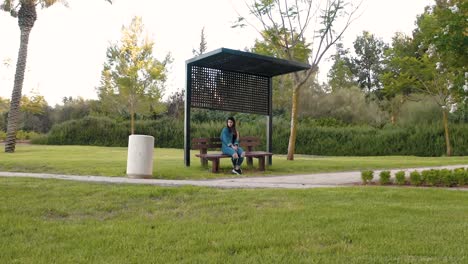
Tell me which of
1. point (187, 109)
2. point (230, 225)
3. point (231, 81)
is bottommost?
point (230, 225)

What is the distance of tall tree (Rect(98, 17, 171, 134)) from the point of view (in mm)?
32969

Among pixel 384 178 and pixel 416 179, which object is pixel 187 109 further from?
pixel 416 179

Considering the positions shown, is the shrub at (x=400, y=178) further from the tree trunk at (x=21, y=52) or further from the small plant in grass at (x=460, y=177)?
the tree trunk at (x=21, y=52)

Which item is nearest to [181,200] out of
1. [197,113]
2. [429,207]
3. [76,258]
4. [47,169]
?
→ [76,258]

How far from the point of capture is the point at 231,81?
1381cm

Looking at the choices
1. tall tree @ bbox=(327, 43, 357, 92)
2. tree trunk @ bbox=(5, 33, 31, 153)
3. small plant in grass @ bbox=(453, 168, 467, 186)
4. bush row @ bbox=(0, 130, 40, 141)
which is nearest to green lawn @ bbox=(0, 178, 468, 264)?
small plant in grass @ bbox=(453, 168, 467, 186)

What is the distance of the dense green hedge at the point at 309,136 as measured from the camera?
26.5 m

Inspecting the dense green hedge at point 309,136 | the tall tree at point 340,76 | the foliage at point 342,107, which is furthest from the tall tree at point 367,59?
the dense green hedge at point 309,136

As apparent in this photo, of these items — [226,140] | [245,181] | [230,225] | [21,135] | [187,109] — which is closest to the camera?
[230,225]

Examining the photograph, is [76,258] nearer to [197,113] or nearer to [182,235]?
[182,235]

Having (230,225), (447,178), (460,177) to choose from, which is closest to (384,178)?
(447,178)

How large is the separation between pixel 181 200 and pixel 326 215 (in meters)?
2.19

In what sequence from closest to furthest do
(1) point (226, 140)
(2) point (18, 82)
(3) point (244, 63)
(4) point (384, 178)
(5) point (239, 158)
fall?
(4) point (384, 178), (5) point (239, 158), (1) point (226, 140), (3) point (244, 63), (2) point (18, 82)

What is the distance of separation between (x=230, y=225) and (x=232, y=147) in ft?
22.8
